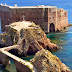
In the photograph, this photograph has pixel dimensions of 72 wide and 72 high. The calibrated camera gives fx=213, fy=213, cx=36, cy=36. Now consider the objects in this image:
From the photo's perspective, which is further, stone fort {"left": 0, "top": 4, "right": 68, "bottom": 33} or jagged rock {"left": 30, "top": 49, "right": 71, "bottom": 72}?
stone fort {"left": 0, "top": 4, "right": 68, "bottom": 33}

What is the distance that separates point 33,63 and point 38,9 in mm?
40481

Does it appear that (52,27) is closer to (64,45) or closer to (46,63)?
(64,45)

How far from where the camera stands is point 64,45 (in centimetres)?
5675

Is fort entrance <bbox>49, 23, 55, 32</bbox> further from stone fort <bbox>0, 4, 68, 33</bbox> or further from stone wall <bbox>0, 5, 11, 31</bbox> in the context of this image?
stone wall <bbox>0, 5, 11, 31</bbox>

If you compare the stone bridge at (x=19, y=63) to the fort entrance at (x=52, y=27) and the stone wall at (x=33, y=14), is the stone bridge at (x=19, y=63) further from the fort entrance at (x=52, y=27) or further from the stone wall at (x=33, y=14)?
the fort entrance at (x=52, y=27)

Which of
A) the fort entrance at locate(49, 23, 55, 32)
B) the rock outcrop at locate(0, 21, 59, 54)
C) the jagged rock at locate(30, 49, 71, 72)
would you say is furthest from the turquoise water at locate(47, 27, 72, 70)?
the jagged rock at locate(30, 49, 71, 72)

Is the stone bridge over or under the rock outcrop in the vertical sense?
under

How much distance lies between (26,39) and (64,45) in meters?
12.8

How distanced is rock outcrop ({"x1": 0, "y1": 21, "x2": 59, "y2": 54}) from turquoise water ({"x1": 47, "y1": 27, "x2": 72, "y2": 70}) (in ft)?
8.79

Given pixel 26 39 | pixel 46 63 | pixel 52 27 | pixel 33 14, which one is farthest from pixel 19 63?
pixel 52 27

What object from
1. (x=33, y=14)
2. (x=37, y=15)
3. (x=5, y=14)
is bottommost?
(x=37, y=15)

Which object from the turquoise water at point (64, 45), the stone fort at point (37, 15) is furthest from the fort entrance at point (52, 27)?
the turquoise water at point (64, 45)

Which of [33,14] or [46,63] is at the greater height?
[33,14]

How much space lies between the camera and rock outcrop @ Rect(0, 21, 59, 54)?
159 feet
